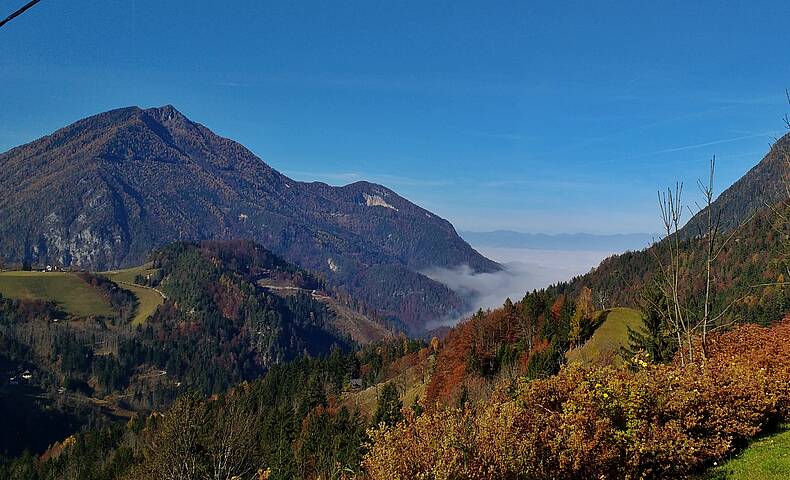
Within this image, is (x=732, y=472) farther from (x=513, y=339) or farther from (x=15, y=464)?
(x=15, y=464)

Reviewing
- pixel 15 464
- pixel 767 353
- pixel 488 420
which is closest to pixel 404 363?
pixel 15 464

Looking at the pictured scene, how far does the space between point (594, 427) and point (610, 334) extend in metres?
78.7

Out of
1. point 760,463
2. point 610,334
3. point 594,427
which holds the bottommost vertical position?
point 610,334

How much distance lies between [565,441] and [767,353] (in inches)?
571

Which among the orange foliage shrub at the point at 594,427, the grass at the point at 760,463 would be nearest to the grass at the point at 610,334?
the grass at the point at 760,463

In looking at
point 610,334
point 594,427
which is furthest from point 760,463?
point 610,334

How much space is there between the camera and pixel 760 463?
52.9 ft

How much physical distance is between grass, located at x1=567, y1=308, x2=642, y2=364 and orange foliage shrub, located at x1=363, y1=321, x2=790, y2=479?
59.1 metres

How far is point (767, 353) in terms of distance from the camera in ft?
76.8

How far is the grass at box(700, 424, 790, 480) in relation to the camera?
15102 millimetres

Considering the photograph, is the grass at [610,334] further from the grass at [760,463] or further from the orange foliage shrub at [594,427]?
the orange foliage shrub at [594,427]

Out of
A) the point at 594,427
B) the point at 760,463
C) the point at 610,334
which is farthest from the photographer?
the point at 610,334

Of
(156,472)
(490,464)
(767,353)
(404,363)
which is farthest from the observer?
(404,363)

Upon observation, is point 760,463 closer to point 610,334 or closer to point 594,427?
point 594,427
